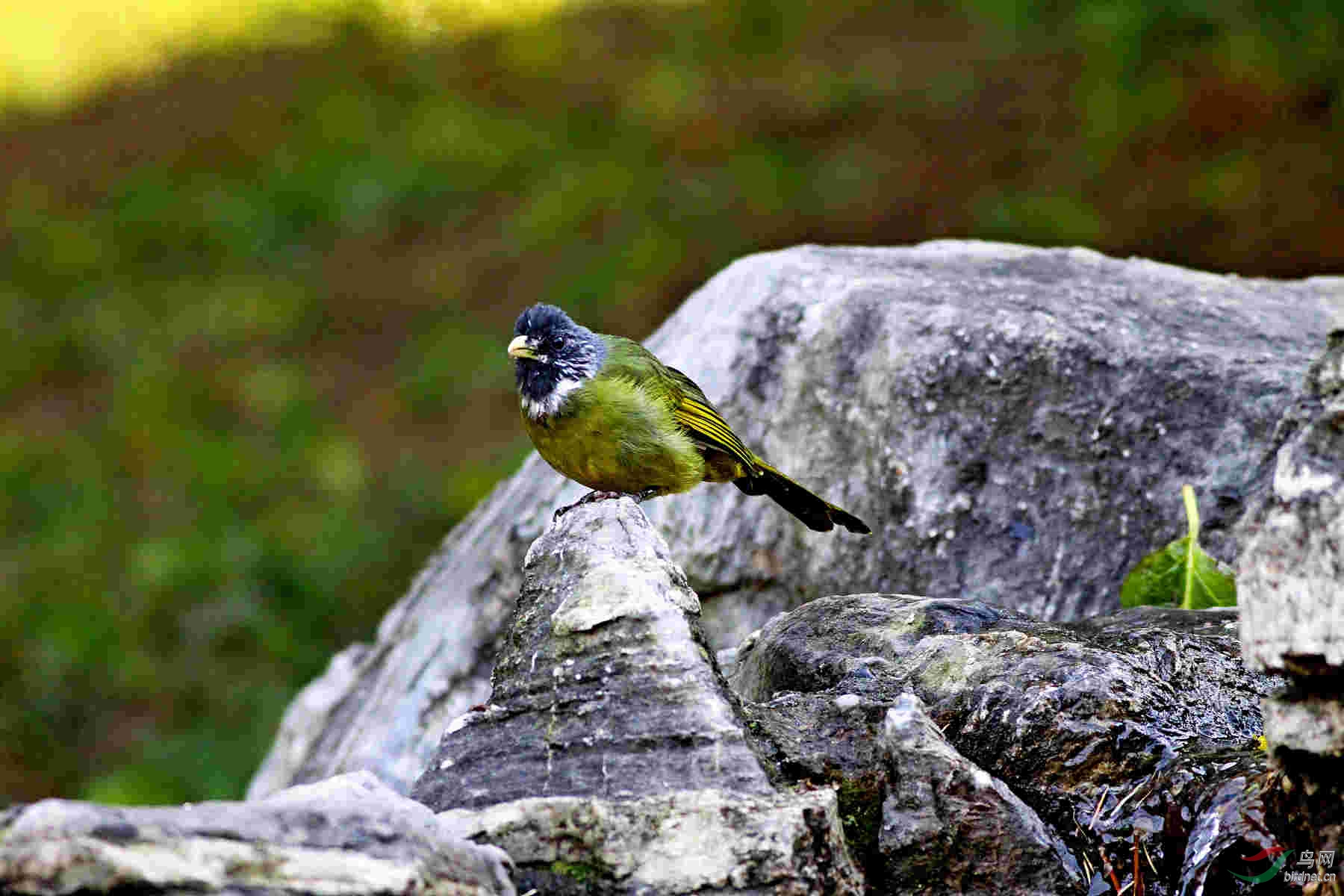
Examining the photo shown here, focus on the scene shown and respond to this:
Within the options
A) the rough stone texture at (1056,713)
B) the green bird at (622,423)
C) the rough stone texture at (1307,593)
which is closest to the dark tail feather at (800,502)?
the green bird at (622,423)

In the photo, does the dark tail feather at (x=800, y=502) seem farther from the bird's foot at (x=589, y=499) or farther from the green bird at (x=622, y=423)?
the bird's foot at (x=589, y=499)

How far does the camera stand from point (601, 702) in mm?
3559

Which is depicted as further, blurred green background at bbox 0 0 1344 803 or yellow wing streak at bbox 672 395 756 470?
blurred green background at bbox 0 0 1344 803

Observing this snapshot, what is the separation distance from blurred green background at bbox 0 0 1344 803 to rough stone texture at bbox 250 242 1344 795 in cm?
299

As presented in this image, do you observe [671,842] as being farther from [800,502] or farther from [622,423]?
[800,502]

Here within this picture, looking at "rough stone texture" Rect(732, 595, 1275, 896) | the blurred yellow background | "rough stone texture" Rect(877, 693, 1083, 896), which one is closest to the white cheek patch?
"rough stone texture" Rect(732, 595, 1275, 896)

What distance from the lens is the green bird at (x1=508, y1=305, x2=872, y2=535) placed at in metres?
5.41

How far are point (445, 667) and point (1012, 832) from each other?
3049mm

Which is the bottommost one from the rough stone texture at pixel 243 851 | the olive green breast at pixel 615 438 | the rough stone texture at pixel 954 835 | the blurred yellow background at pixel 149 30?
the rough stone texture at pixel 954 835

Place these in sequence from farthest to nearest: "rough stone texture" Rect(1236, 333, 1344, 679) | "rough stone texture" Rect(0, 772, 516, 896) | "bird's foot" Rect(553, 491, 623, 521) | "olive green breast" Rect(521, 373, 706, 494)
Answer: "olive green breast" Rect(521, 373, 706, 494), "bird's foot" Rect(553, 491, 623, 521), "rough stone texture" Rect(1236, 333, 1344, 679), "rough stone texture" Rect(0, 772, 516, 896)

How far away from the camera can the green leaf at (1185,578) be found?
4844 mm

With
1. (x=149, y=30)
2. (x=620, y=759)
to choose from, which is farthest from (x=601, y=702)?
(x=149, y=30)

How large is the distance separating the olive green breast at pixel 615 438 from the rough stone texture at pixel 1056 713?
1.08 m

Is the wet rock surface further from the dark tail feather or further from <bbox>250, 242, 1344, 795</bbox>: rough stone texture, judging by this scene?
<bbox>250, 242, 1344, 795</bbox>: rough stone texture
